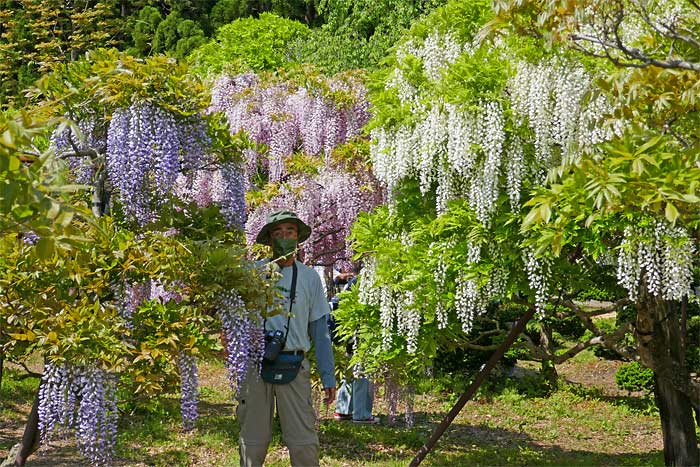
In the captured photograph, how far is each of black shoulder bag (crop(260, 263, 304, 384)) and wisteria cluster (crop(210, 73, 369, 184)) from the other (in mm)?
5474

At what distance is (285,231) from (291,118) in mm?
5479

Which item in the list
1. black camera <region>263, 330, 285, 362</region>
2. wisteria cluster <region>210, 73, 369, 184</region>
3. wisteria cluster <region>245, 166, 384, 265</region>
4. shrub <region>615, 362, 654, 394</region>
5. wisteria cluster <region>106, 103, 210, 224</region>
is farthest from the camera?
shrub <region>615, 362, 654, 394</region>

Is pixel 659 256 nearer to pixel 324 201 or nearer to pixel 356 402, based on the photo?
pixel 356 402

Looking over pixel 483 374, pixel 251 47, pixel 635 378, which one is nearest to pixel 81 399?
pixel 483 374

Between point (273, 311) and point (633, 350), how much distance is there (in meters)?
4.04

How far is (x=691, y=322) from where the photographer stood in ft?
42.4

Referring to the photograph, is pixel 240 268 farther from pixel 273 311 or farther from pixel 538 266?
pixel 538 266

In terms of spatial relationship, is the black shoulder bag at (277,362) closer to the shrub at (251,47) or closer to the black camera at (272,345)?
the black camera at (272,345)

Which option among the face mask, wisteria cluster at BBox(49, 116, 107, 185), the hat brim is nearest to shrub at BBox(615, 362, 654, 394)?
the hat brim

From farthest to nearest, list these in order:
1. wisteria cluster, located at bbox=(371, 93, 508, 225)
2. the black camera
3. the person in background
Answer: the person in background < wisteria cluster, located at bbox=(371, 93, 508, 225) < the black camera

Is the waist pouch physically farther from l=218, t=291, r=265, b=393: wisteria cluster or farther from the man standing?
l=218, t=291, r=265, b=393: wisteria cluster

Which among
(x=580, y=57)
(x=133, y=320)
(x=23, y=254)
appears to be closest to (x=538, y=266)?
(x=580, y=57)

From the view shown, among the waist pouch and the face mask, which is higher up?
the face mask

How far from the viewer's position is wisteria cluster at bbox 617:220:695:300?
5.60 metres
